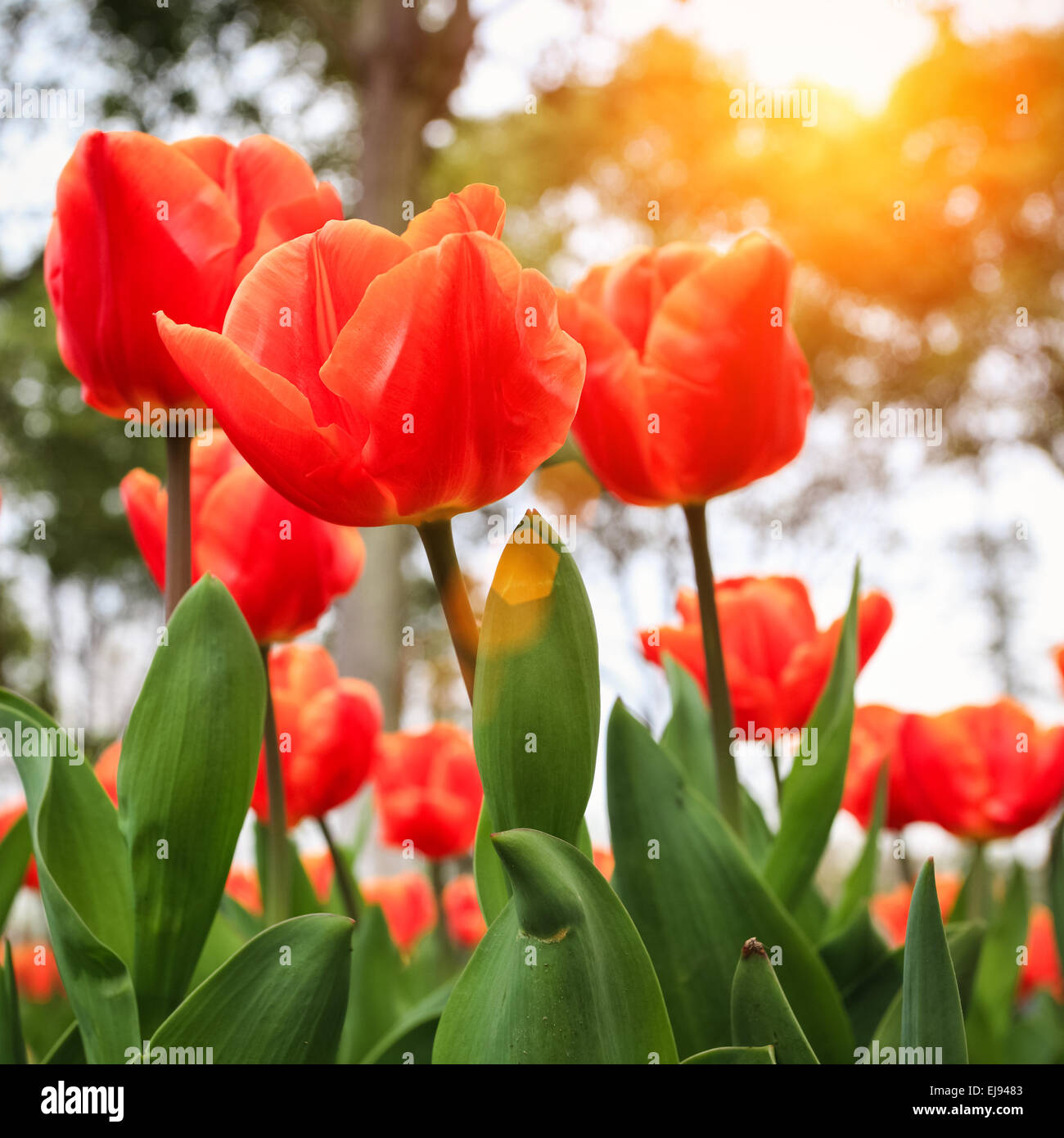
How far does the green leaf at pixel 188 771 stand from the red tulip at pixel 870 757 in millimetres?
677

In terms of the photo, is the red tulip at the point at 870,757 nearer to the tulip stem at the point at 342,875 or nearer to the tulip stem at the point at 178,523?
the tulip stem at the point at 342,875

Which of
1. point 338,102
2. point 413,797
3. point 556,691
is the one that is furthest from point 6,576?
point 556,691

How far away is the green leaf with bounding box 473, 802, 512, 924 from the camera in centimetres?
47

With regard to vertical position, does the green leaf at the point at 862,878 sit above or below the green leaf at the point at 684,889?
below

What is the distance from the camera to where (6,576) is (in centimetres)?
677

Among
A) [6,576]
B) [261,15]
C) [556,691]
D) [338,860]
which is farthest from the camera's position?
[6,576]

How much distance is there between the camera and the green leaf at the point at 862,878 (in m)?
0.78

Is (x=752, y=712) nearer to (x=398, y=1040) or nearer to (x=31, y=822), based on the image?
(x=398, y=1040)

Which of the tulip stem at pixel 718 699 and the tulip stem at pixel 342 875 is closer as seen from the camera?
the tulip stem at pixel 718 699

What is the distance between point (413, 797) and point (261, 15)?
19.5 feet

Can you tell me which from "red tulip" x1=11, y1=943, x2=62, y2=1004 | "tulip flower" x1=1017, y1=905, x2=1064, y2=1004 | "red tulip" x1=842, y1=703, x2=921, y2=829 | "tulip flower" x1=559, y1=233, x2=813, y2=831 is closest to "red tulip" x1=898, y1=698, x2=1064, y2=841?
"red tulip" x1=842, y1=703, x2=921, y2=829

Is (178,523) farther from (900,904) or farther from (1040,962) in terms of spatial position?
(1040,962)

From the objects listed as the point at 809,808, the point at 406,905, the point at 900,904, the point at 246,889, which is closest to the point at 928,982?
the point at 809,808

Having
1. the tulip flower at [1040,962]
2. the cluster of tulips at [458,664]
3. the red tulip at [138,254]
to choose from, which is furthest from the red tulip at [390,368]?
the tulip flower at [1040,962]
